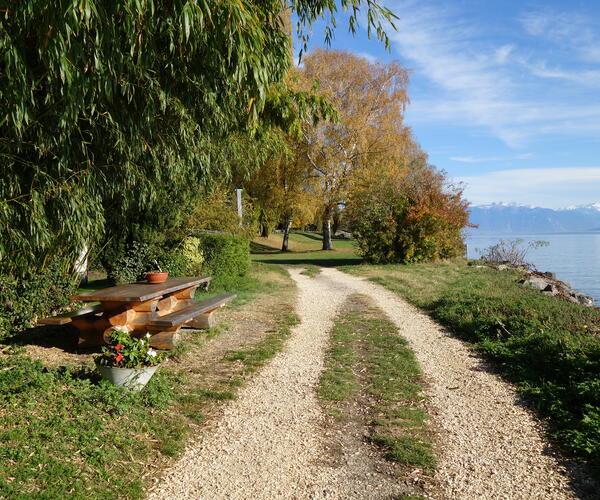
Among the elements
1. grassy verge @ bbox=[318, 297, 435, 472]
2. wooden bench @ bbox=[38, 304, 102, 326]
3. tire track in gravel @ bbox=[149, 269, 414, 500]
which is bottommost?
tire track in gravel @ bbox=[149, 269, 414, 500]

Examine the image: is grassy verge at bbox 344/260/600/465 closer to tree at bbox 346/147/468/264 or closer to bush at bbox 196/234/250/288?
bush at bbox 196/234/250/288

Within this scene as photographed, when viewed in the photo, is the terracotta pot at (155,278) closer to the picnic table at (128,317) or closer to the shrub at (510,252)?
the picnic table at (128,317)

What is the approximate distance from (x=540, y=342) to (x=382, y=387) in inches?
99.9

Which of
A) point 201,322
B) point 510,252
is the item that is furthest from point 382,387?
point 510,252

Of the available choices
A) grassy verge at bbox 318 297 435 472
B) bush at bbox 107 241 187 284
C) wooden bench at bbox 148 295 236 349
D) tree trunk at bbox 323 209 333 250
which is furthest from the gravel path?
tree trunk at bbox 323 209 333 250

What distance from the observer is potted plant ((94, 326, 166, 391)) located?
14.7ft

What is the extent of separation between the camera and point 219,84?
4906 mm

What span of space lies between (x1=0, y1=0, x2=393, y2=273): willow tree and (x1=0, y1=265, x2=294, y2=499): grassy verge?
1.40 metres

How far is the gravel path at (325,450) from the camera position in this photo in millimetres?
3168

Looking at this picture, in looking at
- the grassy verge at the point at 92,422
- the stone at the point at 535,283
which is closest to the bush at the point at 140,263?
the grassy verge at the point at 92,422

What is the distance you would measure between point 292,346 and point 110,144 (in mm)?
3811

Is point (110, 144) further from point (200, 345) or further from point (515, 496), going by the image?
point (515, 496)

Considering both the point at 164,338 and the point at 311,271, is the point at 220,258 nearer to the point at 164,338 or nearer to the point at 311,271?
the point at 311,271

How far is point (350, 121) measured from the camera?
2527cm
